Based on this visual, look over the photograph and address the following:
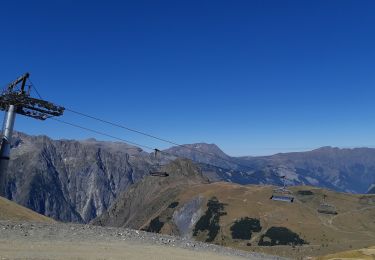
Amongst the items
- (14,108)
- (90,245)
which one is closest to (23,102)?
(14,108)

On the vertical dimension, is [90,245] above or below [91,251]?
above

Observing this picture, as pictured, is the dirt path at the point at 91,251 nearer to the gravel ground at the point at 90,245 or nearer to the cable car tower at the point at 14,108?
the gravel ground at the point at 90,245

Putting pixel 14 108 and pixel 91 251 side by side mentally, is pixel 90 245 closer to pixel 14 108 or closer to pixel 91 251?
pixel 91 251

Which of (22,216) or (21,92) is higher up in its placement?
(21,92)

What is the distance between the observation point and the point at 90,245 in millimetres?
37875

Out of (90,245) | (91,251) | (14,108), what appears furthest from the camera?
(14,108)

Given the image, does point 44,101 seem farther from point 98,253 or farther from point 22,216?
point 98,253

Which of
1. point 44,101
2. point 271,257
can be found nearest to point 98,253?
point 271,257

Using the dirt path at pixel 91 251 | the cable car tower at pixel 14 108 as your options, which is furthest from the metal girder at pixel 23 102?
the dirt path at pixel 91 251

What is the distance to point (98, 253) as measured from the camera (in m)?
34.8

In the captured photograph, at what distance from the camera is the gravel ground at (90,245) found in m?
33.2

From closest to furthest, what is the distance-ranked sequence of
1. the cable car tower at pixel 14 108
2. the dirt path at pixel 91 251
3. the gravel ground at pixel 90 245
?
the dirt path at pixel 91 251 → the gravel ground at pixel 90 245 → the cable car tower at pixel 14 108

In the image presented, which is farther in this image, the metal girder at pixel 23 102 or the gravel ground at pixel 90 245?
the metal girder at pixel 23 102

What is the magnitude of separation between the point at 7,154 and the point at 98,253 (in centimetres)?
4260
